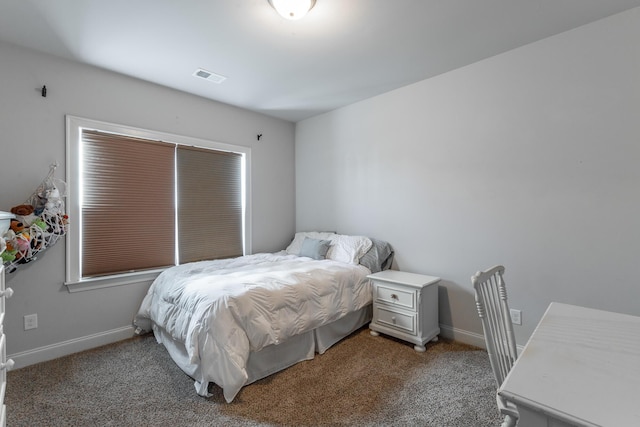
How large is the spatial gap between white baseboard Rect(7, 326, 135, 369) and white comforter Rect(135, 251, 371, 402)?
0.57ft

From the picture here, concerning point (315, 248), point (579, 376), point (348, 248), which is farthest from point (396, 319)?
point (579, 376)

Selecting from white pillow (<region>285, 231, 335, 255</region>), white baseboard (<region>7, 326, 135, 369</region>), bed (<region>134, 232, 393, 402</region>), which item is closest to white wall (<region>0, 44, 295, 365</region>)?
white baseboard (<region>7, 326, 135, 369</region>)

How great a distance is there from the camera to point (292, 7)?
1.77 metres

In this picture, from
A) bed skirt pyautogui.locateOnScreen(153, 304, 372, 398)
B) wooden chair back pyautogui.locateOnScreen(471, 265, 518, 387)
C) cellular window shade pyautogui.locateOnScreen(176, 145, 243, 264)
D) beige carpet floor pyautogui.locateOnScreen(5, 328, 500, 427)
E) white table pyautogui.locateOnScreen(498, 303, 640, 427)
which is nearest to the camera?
white table pyautogui.locateOnScreen(498, 303, 640, 427)

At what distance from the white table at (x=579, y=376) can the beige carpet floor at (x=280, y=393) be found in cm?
90

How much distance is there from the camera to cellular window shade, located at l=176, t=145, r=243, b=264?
127 inches

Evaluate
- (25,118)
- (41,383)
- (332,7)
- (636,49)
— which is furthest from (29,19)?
(636,49)

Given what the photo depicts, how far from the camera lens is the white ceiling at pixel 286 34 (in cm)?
187

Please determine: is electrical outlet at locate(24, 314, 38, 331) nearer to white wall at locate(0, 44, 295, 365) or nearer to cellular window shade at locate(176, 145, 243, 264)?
white wall at locate(0, 44, 295, 365)

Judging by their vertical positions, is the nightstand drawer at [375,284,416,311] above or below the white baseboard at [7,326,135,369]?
above

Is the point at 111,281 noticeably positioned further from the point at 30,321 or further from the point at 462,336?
the point at 462,336

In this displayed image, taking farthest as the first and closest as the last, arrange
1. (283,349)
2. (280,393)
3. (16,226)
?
1. (283,349)
2. (16,226)
3. (280,393)

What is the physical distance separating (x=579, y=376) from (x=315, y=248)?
2.64 metres

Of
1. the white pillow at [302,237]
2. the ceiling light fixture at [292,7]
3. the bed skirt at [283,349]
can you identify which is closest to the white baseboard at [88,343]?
the bed skirt at [283,349]
